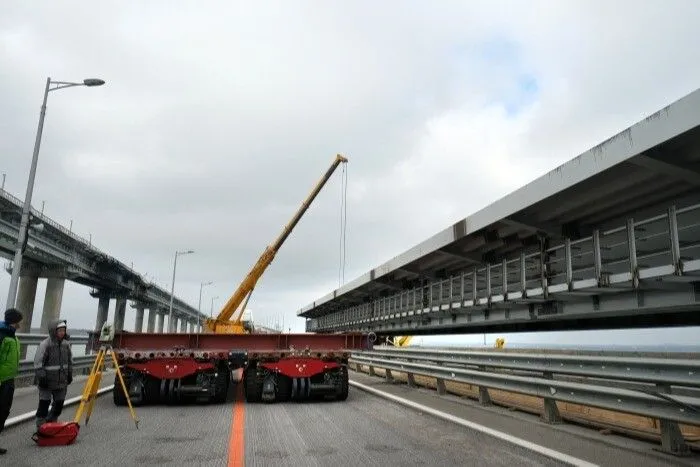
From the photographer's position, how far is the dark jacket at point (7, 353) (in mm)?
6153

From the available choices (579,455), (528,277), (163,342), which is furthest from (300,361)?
(528,277)

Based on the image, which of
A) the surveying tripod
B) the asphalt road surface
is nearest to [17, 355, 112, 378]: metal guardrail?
the asphalt road surface

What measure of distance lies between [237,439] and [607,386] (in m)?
4.65

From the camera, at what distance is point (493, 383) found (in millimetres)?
8312

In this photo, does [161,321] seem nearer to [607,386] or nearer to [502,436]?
[502,436]

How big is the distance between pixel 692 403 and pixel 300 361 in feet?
24.2

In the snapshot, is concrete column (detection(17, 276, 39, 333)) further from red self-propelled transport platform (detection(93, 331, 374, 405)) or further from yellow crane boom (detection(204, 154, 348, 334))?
red self-propelled transport platform (detection(93, 331, 374, 405))

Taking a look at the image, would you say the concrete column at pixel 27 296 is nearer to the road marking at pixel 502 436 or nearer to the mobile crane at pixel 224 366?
the mobile crane at pixel 224 366

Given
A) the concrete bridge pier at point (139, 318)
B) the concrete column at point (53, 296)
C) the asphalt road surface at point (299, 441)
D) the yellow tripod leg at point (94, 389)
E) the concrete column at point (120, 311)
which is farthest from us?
the concrete bridge pier at point (139, 318)

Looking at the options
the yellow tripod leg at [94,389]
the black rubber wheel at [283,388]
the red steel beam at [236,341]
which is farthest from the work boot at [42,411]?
the black rubber wheel at [283,388]

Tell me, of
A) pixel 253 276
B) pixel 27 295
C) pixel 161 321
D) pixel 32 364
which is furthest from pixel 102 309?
pixel 32 364

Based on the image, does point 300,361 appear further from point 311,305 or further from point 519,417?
point 311,305

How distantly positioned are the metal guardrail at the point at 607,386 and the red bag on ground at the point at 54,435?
19.8ft

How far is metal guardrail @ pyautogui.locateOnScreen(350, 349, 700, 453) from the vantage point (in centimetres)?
502
